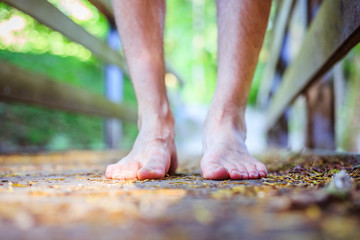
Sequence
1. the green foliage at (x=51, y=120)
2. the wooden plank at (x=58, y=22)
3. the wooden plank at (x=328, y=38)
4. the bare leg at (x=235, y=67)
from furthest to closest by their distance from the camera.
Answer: the green foliage at (x=51, y=120), the wooden plank at (x=58, y=22), the bare leg at (x=235, y=67), the wooden plank at (x=328, y=38)

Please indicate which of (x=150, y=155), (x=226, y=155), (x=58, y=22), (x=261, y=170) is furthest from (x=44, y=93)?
(x=261, y=170)

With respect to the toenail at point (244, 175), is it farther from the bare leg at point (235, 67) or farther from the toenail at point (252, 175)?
the bare leg at point (235, 67)

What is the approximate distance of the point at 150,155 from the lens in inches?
39.3

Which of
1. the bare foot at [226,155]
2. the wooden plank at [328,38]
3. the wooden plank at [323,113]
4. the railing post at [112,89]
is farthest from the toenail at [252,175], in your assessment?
the railing post at [112,89]

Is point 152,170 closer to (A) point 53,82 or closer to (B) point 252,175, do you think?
(B) point 252,175

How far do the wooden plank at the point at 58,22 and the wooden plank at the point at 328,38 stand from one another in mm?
1314

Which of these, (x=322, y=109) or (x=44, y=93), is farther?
(x=44, y=93)

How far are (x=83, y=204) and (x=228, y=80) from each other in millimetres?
668

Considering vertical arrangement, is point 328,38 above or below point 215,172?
above

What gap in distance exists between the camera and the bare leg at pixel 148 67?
1.10 m

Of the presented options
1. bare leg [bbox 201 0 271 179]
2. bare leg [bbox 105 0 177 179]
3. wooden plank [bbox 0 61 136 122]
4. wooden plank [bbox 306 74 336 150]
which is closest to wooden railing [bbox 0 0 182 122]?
wooden plank [bbox 0 61 136 122]

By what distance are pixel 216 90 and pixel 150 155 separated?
0.94ft

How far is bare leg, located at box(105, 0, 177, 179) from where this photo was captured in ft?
3.60

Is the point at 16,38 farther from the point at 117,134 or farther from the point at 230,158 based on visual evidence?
the point at 230,158
